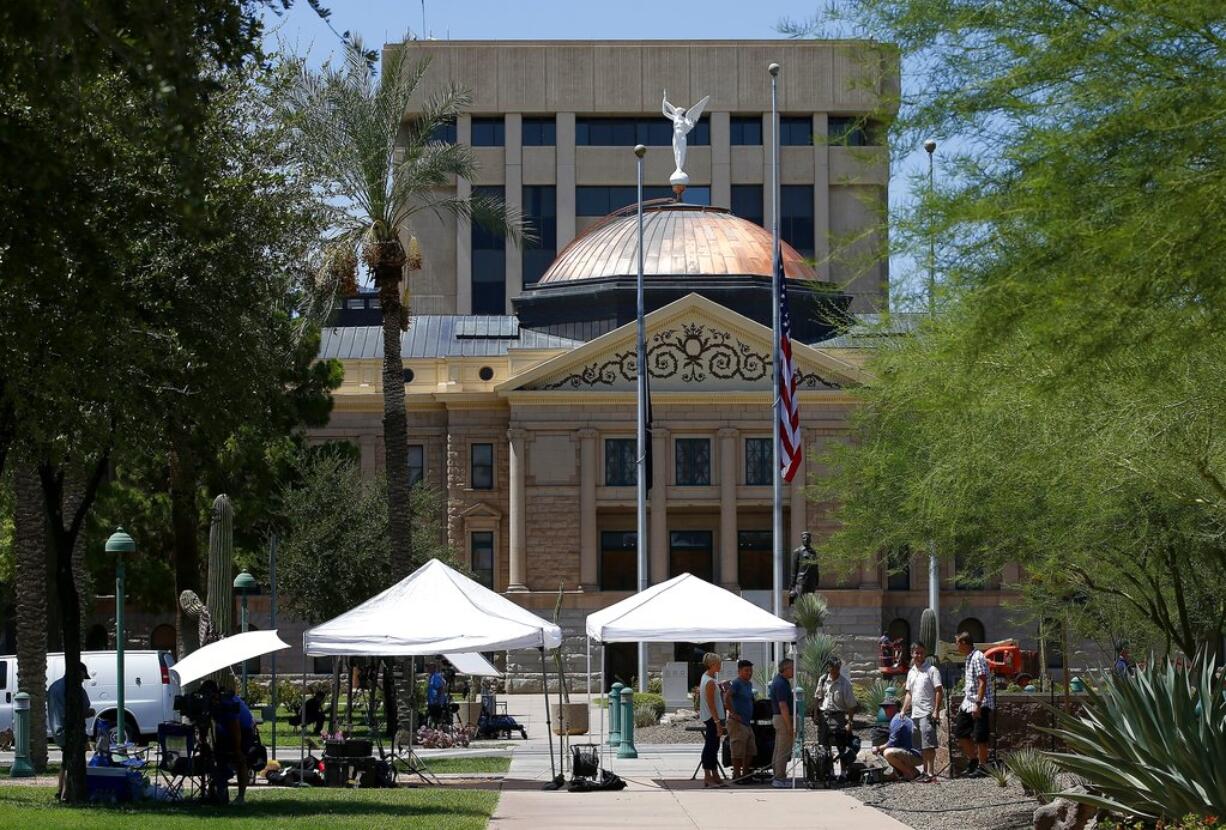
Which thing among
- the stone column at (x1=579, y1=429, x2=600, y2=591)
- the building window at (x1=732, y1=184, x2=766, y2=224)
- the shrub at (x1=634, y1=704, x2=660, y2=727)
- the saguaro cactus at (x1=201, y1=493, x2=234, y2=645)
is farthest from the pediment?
the saguaro cactus at (x1=201, y1=493, x2=234, y2=645)

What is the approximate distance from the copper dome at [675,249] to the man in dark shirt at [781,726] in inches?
1824

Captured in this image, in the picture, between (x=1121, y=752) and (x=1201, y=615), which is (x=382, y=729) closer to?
(x=1201, y=615)

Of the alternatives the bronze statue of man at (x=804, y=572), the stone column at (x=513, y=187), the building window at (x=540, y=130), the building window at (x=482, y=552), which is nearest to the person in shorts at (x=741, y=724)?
the bronze statue of man at (x=804, y=572)

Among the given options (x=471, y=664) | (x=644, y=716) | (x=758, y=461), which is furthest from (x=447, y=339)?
(x=644, y=716)

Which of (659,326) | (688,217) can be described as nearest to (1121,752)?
(659,326)

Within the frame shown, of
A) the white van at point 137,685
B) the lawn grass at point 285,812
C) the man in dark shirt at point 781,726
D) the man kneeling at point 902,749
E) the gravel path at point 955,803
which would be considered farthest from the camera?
the white van at point 137,685

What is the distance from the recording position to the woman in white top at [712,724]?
23297 mm

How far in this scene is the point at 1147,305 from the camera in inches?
496

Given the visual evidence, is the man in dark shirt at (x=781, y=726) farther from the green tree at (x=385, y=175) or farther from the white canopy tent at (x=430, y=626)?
the green tree at (x=385, y=175)

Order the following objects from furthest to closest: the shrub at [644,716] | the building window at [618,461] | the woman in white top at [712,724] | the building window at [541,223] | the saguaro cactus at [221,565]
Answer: the building window at [541,223] < the building window at [618,461] < the shrub at [644,716] < the saguaro cactus at [221,565] < the woman in white top at [712,724]

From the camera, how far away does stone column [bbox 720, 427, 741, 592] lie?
6869 cm

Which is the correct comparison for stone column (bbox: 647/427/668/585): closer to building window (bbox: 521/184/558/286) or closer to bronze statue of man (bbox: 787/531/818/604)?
building window (bbox: 521/184/558/286)

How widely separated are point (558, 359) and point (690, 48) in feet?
89.4

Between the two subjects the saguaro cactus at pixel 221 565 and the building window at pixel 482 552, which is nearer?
the saguaro cactus at pixel 221 565
